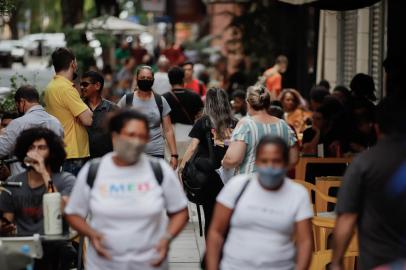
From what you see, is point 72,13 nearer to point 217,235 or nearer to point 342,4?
point 342,4

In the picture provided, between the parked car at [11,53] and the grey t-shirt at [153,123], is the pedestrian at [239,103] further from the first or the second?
the parked car at [11,53]

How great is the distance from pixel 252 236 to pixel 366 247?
26.5 inches

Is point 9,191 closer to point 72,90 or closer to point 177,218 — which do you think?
point 177,218

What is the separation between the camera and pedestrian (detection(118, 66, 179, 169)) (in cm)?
1191

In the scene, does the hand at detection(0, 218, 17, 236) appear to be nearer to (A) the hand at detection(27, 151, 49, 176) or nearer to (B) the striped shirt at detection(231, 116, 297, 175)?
(A) the hand at detection(27, 151, 49, 176)

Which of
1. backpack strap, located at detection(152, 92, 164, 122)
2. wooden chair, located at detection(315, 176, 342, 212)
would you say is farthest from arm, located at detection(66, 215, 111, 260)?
backpack strap, located at detection(152, 92, 164, 122)

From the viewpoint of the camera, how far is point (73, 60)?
10836 mm

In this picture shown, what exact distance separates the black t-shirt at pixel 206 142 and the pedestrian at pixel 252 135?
1.19m

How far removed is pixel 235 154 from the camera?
9.12 meters

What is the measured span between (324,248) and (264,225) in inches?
136

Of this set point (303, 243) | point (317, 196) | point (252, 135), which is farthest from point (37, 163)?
point (317, 196)

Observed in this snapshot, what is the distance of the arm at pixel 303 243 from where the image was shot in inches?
250

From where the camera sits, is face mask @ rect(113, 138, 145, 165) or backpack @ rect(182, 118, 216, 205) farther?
backpack @ rect(182, 118, 216, 205)

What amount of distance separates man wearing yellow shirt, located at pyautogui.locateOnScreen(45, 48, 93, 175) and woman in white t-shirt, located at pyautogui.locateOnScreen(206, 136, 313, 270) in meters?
4.37
